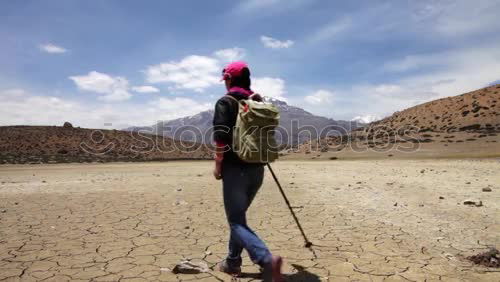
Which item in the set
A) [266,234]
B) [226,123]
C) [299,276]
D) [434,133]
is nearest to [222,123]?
[226,123]

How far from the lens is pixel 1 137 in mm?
36156

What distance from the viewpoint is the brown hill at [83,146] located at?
1316 inches

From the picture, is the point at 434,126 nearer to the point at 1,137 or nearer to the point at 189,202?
the point at 189,202

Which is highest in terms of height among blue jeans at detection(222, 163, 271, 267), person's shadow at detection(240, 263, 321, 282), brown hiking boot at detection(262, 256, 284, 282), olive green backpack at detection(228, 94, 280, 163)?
olive green backpack at detection(228, 94, 280, 163)

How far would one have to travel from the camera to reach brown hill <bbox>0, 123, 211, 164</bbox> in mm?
33438

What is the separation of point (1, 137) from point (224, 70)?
4009cm

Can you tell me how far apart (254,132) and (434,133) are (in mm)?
35135

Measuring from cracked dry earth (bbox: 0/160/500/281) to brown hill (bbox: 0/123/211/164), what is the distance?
2616cm

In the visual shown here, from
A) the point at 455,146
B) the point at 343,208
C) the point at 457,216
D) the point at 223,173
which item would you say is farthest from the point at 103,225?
the point at 455,146

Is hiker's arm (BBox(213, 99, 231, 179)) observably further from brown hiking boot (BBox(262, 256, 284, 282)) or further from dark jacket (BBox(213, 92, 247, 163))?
brown hiking boot (BBox(262, 256, 284, 282))

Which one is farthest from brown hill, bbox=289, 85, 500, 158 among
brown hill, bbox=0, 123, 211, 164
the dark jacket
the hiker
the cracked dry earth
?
the dark jacket

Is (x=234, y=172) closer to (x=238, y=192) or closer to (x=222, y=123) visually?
(x=238, y=192)

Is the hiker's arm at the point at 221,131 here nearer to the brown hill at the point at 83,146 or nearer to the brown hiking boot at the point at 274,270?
the brown hiking boot at the point at 274,270

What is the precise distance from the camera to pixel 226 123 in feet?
10.7
